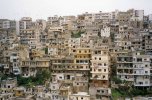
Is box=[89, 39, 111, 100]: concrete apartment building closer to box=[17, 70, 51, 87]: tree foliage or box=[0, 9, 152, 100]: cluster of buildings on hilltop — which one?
box=[0, 9, 152, 100]: cluster of buildings on hilltop

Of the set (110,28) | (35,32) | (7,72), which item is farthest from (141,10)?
(7,72)

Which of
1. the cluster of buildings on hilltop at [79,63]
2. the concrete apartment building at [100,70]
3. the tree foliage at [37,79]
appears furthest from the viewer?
the tree foliage at [37,79]

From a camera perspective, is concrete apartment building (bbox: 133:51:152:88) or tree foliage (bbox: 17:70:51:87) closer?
concrete apartment building (bbox: 133:51:152:88)

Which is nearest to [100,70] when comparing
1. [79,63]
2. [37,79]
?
[79,63]

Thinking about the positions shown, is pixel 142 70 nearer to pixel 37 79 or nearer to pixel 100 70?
pixel 100 70

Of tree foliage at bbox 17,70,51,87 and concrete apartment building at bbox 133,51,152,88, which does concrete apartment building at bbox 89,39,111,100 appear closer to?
concrete apartment building at bbox 133,51,152,88

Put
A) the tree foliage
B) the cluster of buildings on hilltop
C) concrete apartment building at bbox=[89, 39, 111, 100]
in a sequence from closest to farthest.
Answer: the cluster of buildings on hilltop
concrete apartment building at bbox=[89, 39, 111, 100]
the tree foliage

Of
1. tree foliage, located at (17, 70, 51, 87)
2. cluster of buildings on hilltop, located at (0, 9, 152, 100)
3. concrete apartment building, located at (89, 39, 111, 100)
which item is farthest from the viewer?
tree foliage, located at (17, 70, 51, 87)

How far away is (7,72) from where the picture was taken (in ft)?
124

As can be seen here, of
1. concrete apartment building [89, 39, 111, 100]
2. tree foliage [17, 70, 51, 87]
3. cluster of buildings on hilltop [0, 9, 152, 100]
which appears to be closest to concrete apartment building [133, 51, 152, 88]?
cluster of buildings on hilltop [0, 9, 152, 100]

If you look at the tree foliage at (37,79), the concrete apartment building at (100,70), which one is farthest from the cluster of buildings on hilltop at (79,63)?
the tree foliage at (37,79)

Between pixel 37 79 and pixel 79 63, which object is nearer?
pixel 37 79

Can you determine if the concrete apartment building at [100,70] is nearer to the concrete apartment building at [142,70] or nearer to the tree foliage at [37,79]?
the concrete apartment building at [142,70]

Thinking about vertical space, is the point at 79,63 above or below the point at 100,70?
above
